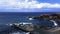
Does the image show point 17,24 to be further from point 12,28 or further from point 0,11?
point 0,11

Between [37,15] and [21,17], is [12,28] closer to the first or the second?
[21,17]

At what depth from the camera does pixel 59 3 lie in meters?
0.89

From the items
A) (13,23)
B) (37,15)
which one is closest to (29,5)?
(37,15)

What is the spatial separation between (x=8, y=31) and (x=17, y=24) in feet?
0.36

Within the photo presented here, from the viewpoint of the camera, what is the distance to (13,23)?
891mm

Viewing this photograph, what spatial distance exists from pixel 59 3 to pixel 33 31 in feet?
1.22

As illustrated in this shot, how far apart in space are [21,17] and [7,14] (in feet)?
0.43

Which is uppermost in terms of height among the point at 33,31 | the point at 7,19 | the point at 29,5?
the point at 29,5

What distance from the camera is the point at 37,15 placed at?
0.89 metres

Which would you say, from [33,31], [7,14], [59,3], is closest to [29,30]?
[33,31]

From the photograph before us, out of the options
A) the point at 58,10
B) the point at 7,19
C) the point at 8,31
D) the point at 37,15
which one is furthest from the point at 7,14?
the point at 58,10

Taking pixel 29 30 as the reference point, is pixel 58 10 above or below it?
above

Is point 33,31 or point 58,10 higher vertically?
point 58,10

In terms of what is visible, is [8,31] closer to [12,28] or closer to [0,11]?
[12,28]
